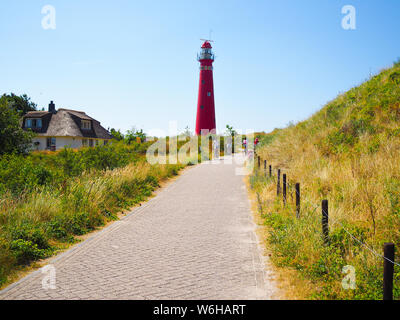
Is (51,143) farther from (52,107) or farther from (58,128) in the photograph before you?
(52,107)

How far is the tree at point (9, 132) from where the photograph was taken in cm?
1945

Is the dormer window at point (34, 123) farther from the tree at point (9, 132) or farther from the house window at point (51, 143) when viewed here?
the tree at point (9, 132)

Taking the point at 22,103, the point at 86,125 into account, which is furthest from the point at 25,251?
the point at 22,103

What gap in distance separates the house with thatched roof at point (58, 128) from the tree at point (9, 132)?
22.0m

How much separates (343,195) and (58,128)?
42813 millimetres

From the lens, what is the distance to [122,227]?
845cm

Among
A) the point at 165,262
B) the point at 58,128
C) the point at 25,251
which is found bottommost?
the point at 165,262

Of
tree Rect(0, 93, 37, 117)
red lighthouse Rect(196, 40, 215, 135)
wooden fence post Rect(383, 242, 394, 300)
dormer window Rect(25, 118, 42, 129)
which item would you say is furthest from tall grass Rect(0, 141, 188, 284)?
tree Rect(0, 93, 37, 117)

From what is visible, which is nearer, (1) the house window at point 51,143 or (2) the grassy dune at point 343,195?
(2) the grassy dune at point 343,195

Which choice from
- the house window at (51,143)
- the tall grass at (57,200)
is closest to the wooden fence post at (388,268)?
the tall grass at (57,200)

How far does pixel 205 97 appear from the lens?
146ft

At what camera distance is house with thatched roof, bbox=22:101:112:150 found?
43281mm
